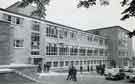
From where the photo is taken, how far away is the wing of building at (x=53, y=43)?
30.4 m

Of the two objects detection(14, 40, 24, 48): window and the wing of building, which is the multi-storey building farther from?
detection(14, 40, 24, 48): window

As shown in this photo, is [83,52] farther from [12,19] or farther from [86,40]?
[12,19]

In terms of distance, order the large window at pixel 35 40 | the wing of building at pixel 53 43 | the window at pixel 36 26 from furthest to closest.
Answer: the window at pixel 36 26 < the large window at pixel 35 40 < the wing of building at pixel 53 43

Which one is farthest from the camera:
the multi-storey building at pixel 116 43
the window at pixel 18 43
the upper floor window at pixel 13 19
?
the multi-storey building at pixel 116 43

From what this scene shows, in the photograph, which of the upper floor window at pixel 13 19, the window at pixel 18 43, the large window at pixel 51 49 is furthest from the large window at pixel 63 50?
the upper floor window at pixel 13 19

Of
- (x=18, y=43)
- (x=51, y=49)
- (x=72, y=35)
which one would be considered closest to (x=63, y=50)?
(x=51, y=49)

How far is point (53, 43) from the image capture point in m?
36.4

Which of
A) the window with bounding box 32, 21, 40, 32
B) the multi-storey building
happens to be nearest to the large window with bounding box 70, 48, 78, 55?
the window with bounding box 32, 21, 40, 32

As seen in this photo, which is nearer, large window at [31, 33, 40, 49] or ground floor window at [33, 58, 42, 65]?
ground floor window at [33, 58, 42, 65]

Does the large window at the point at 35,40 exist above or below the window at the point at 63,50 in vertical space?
above

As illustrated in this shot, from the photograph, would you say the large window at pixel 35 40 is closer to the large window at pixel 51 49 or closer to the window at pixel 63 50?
the large window at pixel 51 49

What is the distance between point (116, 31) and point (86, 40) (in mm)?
15012

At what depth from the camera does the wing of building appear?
99.6ft

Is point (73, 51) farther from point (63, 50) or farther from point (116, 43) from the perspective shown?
point (116, 43)
